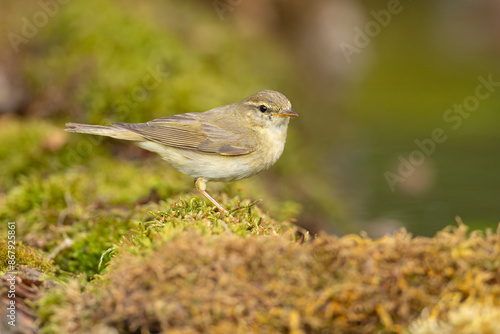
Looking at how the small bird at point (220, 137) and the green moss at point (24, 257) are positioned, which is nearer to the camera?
the green moss at point (24, 257)

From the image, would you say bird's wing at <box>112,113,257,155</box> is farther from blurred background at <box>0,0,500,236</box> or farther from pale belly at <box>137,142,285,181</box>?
blurred background at <box>0,0,500,236</box>

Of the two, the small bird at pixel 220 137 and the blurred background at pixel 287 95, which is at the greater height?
the blurred background at pixel 287 95

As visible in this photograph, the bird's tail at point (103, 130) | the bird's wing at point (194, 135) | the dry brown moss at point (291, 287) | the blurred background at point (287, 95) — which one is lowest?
the dry brown moss at point (291, 287)

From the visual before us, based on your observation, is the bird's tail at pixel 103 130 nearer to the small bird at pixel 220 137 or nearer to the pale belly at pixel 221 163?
the small bird at pixel 220 137

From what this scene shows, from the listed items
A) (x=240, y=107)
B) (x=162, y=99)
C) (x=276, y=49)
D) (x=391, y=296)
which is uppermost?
(x=276, y=49)

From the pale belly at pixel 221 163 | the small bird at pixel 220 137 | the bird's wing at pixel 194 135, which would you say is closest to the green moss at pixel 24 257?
the small bird at pixel 220 137

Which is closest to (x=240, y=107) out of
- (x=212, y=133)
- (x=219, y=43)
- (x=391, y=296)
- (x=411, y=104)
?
(x=212, y=133)

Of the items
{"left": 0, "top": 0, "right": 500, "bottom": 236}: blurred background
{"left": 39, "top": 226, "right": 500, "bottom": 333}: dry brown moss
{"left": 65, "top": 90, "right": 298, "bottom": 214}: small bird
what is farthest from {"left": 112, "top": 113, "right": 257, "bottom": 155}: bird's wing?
{"left": 39, "top": 226, "right": 500, "bottom": 333}: dry brown moss

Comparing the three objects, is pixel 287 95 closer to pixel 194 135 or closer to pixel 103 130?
pixel 194 135

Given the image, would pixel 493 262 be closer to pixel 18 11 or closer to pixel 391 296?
pixel 391 296
